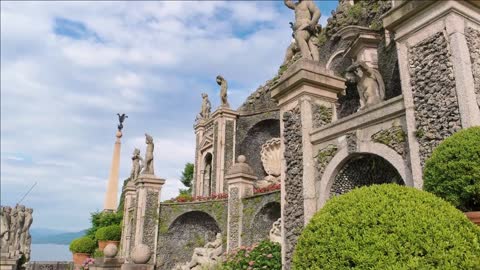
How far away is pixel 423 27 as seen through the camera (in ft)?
16.5

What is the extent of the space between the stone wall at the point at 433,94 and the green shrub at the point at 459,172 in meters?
0.71

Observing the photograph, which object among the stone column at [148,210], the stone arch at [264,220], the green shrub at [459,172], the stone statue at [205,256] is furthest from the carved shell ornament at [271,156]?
the green shrub at [459,172]

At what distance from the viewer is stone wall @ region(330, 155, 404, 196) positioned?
6023mm

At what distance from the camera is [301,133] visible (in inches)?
273

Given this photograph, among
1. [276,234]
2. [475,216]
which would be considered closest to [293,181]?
[475,216]

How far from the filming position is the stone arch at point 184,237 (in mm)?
15975

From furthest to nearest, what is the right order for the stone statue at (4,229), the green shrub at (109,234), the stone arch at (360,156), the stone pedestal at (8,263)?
the green shrub at (109,234)
the stone statue at (4,229)
the stone pedestal at (8,263)
the stone arch at (360,156)

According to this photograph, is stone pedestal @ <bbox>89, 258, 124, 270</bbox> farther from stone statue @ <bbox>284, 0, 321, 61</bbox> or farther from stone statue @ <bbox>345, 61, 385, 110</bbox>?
stone statue @ <bbox>345, 61, 385, 110</bbox>

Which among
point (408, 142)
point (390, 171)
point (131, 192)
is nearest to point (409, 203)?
point (408, 142)

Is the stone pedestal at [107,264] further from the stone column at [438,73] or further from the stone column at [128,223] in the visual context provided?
the stone column at [438,73]

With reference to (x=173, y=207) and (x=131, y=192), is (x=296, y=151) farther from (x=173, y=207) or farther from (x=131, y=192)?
(x=131, y=192)

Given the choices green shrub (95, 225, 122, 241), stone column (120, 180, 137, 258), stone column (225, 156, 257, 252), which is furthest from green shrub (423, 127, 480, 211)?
green shrub (95, 225, 122, 241)

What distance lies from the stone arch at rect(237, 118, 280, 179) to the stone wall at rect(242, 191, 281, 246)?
22.1 ft

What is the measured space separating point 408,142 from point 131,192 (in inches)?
695
